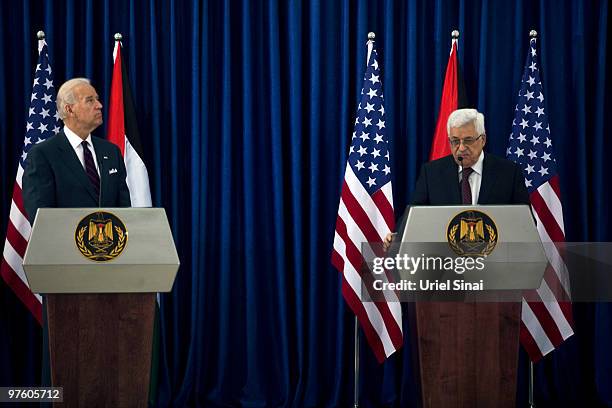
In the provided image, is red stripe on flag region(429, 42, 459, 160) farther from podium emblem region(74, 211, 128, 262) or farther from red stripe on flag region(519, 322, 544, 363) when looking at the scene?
podium emblem region(74, 211, 128, 262)

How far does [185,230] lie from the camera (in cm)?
535

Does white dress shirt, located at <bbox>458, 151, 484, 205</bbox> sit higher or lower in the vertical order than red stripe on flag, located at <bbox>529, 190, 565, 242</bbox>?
higher

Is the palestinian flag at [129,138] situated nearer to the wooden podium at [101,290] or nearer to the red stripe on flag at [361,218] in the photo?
the red stripe on flag at [361,218]

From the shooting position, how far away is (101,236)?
3.28 metres

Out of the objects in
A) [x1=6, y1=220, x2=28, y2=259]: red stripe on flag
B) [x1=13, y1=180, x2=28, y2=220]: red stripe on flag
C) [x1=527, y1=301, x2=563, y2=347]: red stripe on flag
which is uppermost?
[x1=13, y1=180, x2=28, y2=220]: red stripe on flag

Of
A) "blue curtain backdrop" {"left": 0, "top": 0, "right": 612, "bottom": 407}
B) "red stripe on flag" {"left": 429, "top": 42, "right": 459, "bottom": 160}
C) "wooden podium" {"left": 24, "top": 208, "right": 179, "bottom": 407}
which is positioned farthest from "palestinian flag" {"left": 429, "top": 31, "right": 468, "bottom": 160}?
"wooden podium" {"left": 24, "top": 208, "right": 179, "bottom": 407}

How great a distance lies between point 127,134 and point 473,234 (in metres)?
2.54

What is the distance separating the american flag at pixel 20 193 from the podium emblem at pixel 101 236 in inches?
68.5

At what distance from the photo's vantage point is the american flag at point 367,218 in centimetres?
485

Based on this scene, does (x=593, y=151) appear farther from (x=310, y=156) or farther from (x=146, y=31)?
(x=146, y=31)

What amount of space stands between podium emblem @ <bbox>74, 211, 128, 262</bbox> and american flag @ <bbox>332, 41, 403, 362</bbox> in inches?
73.2

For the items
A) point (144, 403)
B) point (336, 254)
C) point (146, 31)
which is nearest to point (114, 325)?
point (144, 403)

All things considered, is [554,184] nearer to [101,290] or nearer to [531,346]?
[531,346]

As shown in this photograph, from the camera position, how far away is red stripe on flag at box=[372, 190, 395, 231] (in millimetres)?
4875
